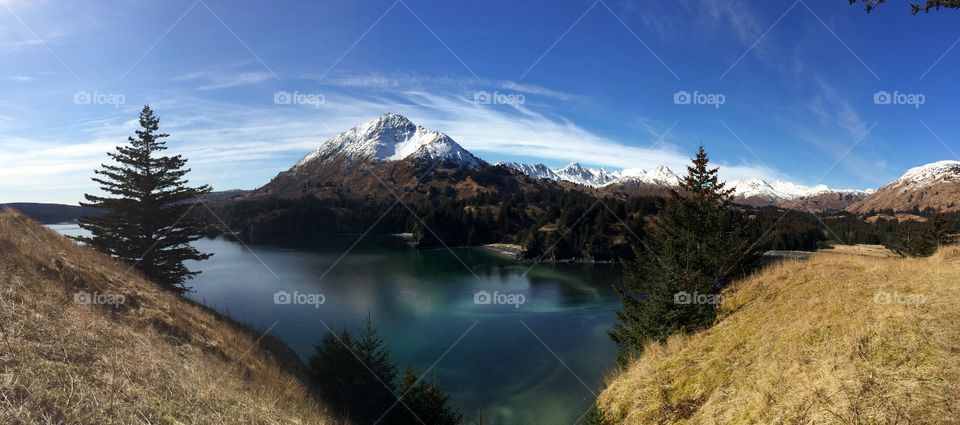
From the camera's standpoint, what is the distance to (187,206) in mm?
34344

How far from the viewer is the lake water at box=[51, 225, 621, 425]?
1203 inches

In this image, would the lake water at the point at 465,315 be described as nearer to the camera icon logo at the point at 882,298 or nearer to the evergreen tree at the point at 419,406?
the evergreen tree at the point at 419,406

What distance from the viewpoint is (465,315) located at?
51531mm

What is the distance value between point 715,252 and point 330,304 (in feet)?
149

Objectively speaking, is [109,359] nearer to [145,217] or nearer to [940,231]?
[145,217]

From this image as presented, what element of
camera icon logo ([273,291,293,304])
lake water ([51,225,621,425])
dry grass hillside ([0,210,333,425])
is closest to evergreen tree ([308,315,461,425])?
dry grass hillside ([0,210,333,425])

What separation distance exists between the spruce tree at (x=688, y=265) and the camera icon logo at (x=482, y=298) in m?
25.9

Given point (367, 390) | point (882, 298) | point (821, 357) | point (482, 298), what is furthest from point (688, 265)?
point (482, 298)

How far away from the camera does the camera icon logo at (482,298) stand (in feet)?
195

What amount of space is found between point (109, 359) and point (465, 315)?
43.6 metres

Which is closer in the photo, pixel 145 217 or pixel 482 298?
pixel 145 217

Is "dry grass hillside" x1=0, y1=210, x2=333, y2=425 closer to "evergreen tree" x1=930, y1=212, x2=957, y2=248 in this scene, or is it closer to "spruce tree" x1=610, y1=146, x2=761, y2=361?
"spruce tree" x1=610, y1=146, x2=761, y2=361

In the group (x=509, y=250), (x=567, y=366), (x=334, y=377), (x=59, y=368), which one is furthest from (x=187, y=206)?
(x=509, y=250)

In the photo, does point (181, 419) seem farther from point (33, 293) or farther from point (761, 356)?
point (761, 356)
